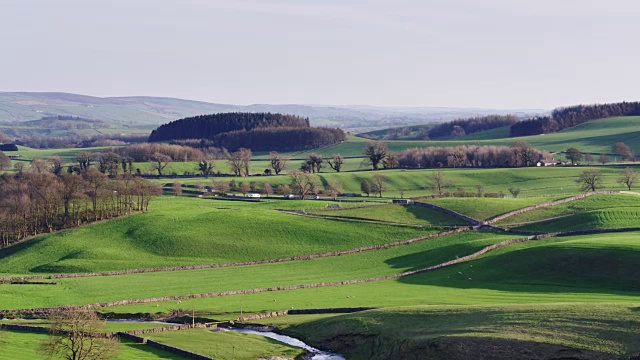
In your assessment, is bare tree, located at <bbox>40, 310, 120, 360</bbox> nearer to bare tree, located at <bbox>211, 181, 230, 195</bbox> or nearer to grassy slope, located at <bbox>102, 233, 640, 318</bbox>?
grassy slope, located at <bbox>102, 233, 640, 318</bbox>

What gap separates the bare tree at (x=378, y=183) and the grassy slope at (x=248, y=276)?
2305 inches

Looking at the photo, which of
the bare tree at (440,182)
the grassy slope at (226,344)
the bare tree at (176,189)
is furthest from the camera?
the bare tree at (440,182)

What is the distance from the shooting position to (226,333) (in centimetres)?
7200

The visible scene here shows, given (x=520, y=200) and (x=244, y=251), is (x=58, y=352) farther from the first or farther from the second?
(x=520, y=200)

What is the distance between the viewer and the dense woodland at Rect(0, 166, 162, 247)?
12275cm

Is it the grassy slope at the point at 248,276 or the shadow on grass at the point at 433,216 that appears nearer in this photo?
the grassy slope at the point at 248,276

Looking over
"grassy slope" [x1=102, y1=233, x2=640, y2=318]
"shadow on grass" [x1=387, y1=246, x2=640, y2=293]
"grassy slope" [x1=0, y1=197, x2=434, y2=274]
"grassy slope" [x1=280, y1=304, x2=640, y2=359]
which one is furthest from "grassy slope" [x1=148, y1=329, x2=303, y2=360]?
"grassy slope" [x1=0, y1=197, x2=434, y2=274]

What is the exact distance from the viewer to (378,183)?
178 meters

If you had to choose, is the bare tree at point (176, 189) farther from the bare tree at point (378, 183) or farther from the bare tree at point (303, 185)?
the bare tree at point (378, 183)

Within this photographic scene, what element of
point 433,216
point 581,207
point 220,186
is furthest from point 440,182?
point 581,207

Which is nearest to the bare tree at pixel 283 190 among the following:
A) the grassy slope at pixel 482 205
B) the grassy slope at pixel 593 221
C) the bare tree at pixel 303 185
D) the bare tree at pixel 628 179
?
the bare tree at pixel 303 185

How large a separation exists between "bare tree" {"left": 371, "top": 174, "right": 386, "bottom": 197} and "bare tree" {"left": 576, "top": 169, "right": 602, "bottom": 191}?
37685 millimetres

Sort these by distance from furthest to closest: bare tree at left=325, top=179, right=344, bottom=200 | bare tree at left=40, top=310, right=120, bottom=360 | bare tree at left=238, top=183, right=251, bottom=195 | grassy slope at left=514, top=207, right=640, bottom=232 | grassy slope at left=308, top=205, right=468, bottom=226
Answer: bare tree at left=238, top=183, right=251, bottom=195
bare tree at left=325, top=179, right=344, bottom=200
grassy slope at left=308, top=205, right=468, bottom=226
grassy slope at left=514, top=207, right=640, bottom=232
bare tree at left=40, top=310, right=120, bottom=360

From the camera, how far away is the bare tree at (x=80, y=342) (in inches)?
2288
